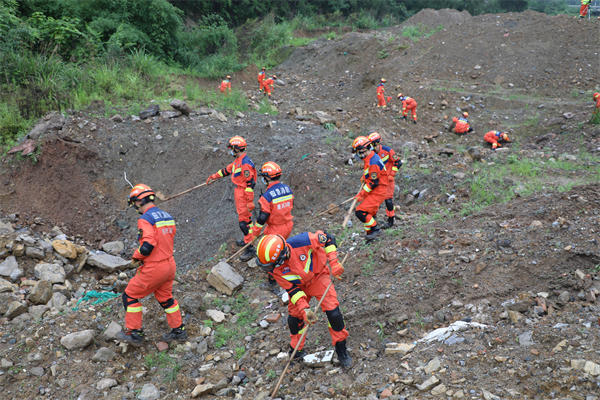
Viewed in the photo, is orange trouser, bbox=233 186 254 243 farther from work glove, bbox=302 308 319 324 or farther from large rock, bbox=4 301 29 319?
large rock, bbox=4 301 29 319

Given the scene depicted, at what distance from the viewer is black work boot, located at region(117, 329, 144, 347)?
14.6 feet

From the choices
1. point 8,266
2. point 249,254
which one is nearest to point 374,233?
point 249,254

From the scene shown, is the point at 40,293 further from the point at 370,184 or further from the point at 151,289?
the point at 370,184

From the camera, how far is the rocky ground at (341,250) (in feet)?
11.6

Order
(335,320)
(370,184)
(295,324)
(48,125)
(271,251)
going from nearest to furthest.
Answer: (271,251) → (335,320) → (295,324) → (370,184) → (48,125)

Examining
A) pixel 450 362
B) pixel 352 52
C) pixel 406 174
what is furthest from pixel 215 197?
pixel 352 52

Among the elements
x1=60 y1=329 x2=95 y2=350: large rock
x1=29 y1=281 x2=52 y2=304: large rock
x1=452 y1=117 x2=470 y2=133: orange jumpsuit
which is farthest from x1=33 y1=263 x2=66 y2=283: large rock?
x1=452 y1=117 x2=470 y2=133: orange jumpsuit

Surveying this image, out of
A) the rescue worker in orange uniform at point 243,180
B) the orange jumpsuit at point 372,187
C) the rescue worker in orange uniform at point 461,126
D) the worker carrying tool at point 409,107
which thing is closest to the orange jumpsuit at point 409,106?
the worker carrying tool at point 409,107

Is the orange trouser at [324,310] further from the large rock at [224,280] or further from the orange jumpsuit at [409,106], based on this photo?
the orange jumpsuit at [409,106]

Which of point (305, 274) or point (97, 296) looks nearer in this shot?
point (305, 274)

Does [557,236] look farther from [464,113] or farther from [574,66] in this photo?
[574,66]

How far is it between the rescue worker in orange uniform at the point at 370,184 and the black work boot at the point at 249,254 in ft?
6.29

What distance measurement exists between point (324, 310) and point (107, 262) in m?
4.55

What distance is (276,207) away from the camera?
5359 mm
